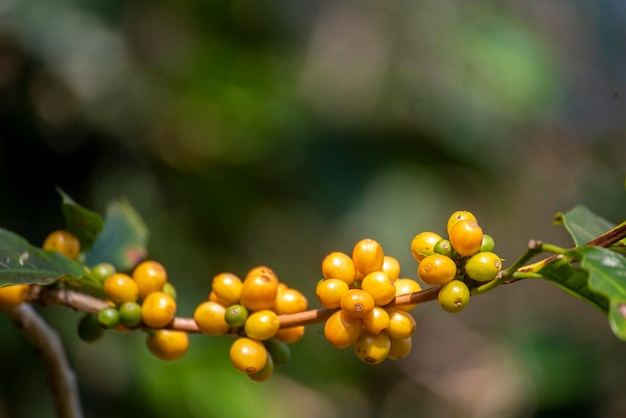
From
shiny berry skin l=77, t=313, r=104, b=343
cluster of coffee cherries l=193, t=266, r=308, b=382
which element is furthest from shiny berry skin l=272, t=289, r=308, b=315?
shiny berry skin l=77, t=313, r=104, b=343

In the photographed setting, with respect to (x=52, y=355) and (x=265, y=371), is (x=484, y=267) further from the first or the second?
(x=52, y=355)

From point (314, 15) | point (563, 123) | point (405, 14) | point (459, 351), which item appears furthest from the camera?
point (459, 351)

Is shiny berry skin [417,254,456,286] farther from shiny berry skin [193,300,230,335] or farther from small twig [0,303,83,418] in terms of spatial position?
small twig [0,303,83,418]

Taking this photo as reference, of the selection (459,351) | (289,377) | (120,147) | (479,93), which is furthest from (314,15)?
(459,351)

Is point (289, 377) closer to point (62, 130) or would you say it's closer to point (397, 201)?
point (397, 201)

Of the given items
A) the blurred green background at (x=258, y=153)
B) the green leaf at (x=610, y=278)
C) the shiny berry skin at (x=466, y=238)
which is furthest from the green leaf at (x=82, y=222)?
the blurred green background at (x=258, y=153)

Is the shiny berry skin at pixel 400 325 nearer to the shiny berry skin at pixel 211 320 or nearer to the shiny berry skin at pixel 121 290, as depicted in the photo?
the shiny berry skin at pixel 211 320
